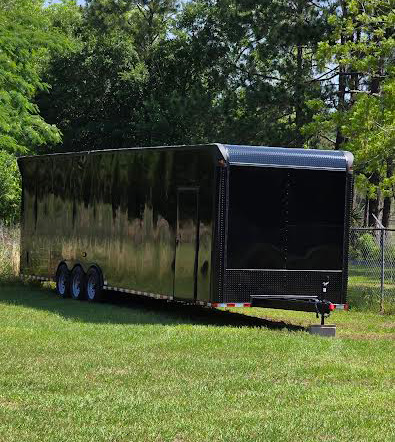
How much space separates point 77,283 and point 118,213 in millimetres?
2514

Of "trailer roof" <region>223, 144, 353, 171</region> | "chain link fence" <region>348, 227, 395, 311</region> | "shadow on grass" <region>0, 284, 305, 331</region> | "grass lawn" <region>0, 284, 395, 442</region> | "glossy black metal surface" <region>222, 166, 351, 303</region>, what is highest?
"trailer roof" <region>223, 144, 353, 171</region>

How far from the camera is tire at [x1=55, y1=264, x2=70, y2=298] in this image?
2106cm

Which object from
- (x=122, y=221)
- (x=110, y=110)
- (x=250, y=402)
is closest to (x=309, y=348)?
(x=250, y=402)

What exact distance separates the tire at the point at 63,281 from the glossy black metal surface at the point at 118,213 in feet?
0.73

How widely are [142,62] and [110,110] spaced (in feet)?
11.5

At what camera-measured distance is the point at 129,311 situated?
18.3m

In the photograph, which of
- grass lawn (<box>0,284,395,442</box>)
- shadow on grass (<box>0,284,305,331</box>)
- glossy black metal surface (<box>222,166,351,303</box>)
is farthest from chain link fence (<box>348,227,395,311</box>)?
shadow on grass (<box>0,284,305,331</box>)

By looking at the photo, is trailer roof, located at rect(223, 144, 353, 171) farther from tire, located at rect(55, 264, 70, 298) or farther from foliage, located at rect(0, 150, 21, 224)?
foliage, located at rect(0, 150, 21, 224)

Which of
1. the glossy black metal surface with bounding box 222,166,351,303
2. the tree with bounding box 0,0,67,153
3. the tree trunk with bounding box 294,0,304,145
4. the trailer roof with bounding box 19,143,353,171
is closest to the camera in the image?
the trailer roof with bounding box 19,143,353,171

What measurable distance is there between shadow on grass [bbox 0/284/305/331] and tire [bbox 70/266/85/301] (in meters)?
0.23

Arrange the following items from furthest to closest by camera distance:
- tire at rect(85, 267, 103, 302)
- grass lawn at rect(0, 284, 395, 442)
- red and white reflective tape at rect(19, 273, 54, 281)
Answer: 1. red and white reflective tape at rect(19, 273, 54, 281)
2. tire at rect(85, 267, 103, 302)
3. grass lawn at rect(0, 284, 395, 442)

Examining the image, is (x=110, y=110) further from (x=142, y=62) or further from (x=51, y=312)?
(x=51, y=312)

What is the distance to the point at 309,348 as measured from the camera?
42.8ft

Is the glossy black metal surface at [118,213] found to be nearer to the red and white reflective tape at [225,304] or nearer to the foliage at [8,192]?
the red and white reflective tape at [225,304]
